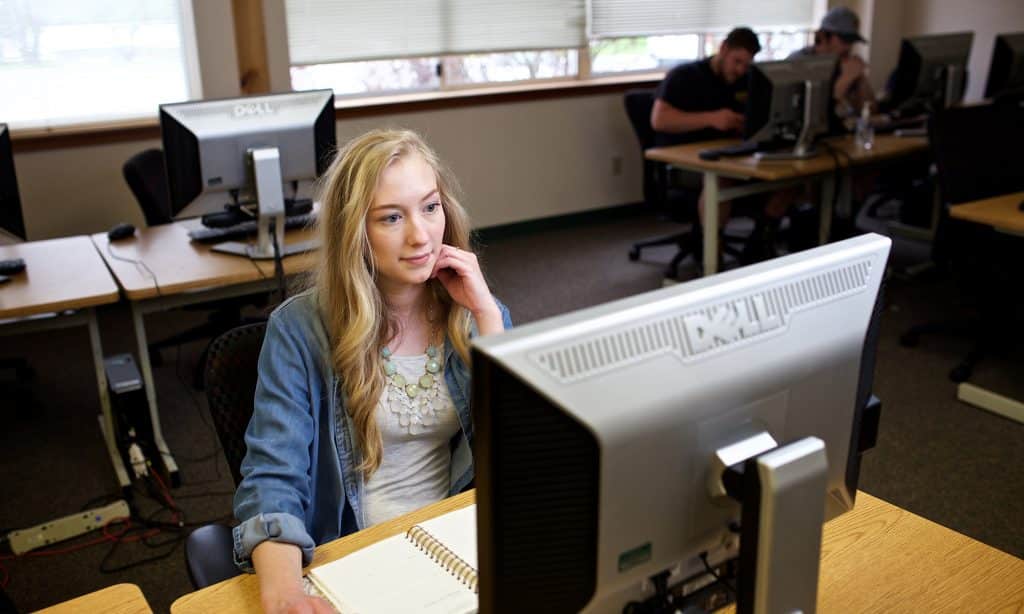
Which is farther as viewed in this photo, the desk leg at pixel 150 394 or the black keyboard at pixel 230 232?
the black keyboard at pixel 230 232

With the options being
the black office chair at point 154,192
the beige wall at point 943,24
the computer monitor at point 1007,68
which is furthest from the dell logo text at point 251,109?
the beige wall at point 943,24

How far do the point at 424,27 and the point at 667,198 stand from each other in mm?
1666

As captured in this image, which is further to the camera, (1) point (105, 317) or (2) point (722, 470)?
(1) point (105, 317)

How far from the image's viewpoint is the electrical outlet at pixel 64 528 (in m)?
2.57

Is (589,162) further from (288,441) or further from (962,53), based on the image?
(288,441)

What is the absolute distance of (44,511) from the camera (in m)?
2.82

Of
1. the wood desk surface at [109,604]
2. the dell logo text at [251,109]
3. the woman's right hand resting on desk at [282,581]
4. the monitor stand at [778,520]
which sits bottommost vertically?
the wood desk surface at [109,604]

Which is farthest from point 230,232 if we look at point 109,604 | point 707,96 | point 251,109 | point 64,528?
point 707,96

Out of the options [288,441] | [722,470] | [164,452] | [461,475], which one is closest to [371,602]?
[288,441]

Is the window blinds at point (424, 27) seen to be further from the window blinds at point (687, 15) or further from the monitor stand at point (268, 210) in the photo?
the monitor stand at point (268, 210)

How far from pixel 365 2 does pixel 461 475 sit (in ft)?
12.8

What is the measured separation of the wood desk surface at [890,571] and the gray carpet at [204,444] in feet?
2.64

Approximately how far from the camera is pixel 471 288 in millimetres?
1420

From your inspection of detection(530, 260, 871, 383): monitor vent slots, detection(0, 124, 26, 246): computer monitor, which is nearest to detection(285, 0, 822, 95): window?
detection(0, 124, 26, 246): computer monitor
